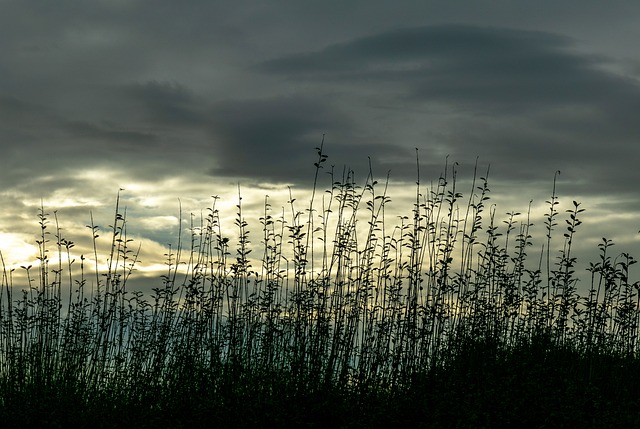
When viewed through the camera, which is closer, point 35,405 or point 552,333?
point 35,405

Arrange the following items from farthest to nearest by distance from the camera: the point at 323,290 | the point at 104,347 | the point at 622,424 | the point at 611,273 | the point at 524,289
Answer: the point at 524,289 < the point at 611,273 < the point at 104,347 < the point at 323,290 < the point at 622,424

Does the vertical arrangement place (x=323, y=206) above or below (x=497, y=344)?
above

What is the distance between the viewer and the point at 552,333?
9.60m

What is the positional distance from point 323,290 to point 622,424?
3.33 m

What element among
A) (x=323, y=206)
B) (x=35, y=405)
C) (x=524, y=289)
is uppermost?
(x=323, y=206)

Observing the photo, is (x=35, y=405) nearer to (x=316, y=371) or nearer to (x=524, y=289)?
(x=316, y=371)

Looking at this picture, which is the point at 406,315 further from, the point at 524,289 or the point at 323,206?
the point at 524,289

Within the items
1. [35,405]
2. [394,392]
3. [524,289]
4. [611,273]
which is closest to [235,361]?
[394,392]

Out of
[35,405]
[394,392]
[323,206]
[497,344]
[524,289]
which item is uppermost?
[323,206]

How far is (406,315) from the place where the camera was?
7.93 m

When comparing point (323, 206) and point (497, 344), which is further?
point (497, 344)

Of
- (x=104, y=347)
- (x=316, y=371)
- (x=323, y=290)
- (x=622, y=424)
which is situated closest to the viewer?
(x=622, y=424)

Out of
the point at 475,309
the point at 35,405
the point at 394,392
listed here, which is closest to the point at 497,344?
the point at 475,309

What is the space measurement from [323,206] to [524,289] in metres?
3.74
